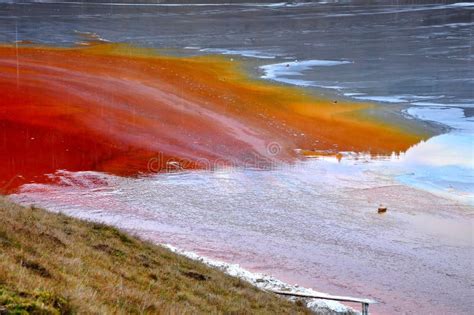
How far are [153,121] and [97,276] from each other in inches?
816

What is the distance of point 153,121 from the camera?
27875 millimetres

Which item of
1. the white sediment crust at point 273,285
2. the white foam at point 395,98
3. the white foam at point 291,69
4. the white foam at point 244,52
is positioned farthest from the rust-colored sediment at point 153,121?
the white sediment crust at point 273,285

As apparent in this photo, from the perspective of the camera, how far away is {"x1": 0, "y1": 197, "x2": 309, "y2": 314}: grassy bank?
18.1ft

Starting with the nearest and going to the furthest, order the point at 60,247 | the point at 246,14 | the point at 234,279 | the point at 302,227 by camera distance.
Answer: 1. the point at 60,247
2. the point at 234,279
3. the point at 302,227
4. the point at 246,14

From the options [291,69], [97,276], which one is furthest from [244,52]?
[97,276]

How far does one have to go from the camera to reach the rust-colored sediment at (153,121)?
23.3m

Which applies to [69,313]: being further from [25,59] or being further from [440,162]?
[25,59]

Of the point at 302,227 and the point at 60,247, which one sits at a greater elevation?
the point at 60,247

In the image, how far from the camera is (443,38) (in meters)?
51.3

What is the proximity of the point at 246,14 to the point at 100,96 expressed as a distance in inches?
1744

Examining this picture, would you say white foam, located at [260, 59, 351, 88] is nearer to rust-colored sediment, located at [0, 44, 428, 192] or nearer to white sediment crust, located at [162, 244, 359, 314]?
rust-colored sediment, located at [0, 44, 428, 192]

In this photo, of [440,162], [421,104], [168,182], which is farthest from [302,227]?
[421,104]

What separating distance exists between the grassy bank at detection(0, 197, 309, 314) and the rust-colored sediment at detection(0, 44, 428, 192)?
9.46m

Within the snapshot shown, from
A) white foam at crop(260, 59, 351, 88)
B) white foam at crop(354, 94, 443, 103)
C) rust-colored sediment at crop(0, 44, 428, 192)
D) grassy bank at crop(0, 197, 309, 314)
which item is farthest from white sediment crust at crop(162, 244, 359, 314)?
white foam at crop(260, 59, 351, 88)
